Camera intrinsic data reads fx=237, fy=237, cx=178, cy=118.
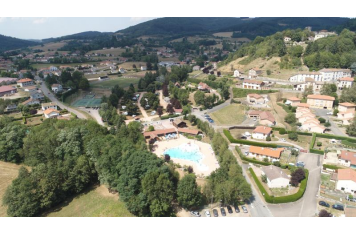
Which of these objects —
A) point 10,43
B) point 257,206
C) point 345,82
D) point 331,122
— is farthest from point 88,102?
point 10,43

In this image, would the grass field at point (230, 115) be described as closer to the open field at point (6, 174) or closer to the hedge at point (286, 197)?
the hedge at point (286, 197)

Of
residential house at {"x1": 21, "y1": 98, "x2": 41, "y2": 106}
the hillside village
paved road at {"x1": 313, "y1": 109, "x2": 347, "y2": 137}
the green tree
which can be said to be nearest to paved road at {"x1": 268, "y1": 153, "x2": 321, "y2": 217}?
the hillside village

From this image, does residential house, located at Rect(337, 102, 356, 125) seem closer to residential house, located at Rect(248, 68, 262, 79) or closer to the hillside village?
the hillside village

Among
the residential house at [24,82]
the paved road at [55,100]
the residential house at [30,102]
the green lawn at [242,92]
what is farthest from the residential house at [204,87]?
the residential house at [24,82]

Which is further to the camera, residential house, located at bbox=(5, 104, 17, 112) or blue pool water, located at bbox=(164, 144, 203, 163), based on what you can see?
residential house, located at bbox=(5, 104, 17, 112)

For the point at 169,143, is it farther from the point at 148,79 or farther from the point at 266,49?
the point at 266,49
